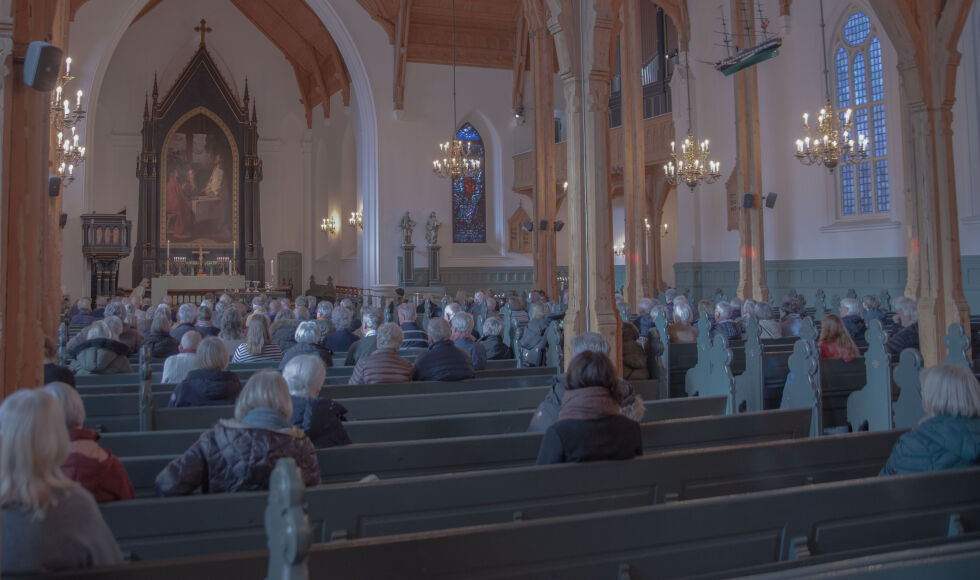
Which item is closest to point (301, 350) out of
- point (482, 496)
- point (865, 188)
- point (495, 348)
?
point (495, 348)

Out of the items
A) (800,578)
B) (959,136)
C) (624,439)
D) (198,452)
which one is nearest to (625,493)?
(624,439)

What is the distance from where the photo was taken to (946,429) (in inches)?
122

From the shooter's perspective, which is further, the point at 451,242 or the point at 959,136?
the point at 451,242

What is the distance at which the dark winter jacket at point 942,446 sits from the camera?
304 centimetres

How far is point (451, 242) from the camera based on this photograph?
A: 2303 centimetres

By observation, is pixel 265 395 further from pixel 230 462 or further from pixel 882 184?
pixel 882 184

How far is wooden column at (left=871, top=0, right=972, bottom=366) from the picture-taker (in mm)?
8484

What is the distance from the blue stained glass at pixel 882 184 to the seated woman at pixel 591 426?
14.0 metres

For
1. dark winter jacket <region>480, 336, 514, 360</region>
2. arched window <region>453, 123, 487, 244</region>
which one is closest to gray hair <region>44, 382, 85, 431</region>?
dark winter jacket <region>480, 336, 514, 360</region>

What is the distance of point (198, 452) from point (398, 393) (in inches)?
110

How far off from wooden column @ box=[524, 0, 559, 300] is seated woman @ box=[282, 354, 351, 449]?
12.0 meters

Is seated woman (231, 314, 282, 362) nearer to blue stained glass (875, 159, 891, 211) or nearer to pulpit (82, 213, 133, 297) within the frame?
blue stained glass (875, 159, 891, 211)

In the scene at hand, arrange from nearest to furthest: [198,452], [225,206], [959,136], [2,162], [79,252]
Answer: [198,452]
[2,162]
[959,136]
[79,252]
[225,206]

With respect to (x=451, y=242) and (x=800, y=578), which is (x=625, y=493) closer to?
(x=800, y=578)
